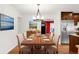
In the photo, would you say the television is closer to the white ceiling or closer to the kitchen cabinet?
the white ceiling

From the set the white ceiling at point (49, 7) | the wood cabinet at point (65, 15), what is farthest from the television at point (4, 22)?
Answer: the wood cabinet at point (65, 15)

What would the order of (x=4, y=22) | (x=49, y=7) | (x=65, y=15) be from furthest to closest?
(x=65, y=15), (x=49, y=7), (x=4, y=22)

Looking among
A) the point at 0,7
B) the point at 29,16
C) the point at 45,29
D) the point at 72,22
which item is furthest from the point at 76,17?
the point at 45,29

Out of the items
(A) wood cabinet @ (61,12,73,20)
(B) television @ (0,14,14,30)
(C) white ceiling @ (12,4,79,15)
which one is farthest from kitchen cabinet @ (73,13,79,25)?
(B) television @ (0,14,14,30)

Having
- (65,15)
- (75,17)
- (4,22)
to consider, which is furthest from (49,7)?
(4,22)

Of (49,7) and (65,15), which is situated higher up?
(49,7)

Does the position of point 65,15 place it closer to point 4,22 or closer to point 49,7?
point 49,7

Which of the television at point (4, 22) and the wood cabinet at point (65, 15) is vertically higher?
the wood cabinet at point (65, 15)

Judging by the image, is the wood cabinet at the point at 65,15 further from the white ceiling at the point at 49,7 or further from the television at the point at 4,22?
the television at the point at 4,22

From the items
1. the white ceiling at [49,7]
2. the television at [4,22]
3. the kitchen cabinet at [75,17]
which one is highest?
the white ceiling at [49,7]
